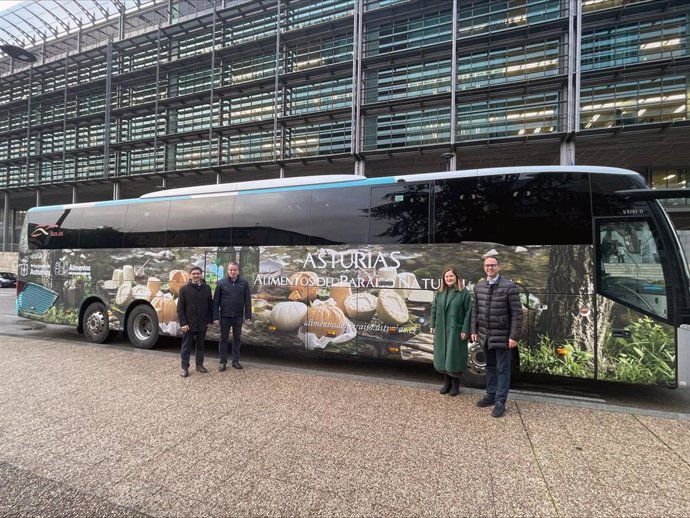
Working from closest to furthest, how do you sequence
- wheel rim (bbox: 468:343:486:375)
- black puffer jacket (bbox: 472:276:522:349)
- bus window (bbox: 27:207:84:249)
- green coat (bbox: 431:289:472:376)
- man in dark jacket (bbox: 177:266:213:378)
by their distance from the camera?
black puffer jacket (bbox: 472:276:522:349) → green coat (bbox: 431:289:472:376) → wheel rim (bbox: 468:343:486:375) → man in dark jacket (bbox: 177:266:213:378) → bus window (bbox: 27:207:84:249)

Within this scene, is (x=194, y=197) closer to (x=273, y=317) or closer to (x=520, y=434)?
(x=273, y=317)

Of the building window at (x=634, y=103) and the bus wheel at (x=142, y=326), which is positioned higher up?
the building window at (x=634, y=103)

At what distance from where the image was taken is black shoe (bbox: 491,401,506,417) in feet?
14.1

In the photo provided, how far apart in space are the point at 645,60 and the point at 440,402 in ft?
77.3

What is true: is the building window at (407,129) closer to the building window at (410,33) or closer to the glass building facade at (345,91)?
the glass building facade at (345,91)

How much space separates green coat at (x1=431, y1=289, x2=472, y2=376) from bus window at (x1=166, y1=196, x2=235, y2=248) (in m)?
4.07

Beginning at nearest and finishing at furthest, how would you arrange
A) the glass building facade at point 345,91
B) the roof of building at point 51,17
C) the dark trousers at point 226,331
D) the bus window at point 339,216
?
the bus window at point 339,216 → the dark trousers at point 226,331 → the glass building facade at point 345,91 → the roof of building at point 51,17

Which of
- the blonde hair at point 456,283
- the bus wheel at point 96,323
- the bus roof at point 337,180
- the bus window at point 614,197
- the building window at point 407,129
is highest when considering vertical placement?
the building window at point 407,129

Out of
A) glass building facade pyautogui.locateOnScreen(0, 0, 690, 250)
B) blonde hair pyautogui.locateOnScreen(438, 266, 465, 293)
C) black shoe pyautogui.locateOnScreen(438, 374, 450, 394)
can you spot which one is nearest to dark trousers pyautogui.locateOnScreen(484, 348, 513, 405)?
black shoe pyautogui.locateOnScreen(438, 374, 450, 394)

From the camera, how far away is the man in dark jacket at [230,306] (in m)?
5.97

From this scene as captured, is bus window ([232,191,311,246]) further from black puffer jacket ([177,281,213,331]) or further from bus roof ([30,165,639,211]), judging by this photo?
black puffer jacket ([177,281,213,331])

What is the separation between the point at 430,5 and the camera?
22.1m

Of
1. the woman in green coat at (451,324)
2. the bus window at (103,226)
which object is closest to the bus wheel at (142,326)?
the bus window at (103,226)

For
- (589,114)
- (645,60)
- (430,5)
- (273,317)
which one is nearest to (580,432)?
(273,317)
